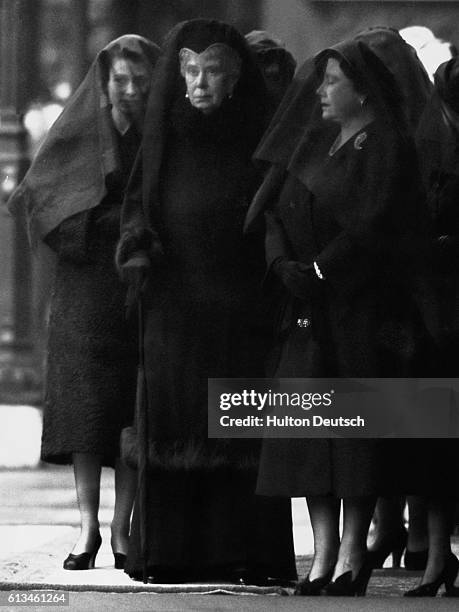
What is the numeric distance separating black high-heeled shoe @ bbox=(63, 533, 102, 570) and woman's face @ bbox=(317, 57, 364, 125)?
1769 mm

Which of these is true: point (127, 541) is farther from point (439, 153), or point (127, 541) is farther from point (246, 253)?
point (439, 153)

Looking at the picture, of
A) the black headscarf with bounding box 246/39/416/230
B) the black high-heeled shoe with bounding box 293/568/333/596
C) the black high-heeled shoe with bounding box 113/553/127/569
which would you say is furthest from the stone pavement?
the black headscarf with bounding box 246/39/416/230

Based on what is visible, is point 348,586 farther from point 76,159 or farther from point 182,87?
point 76,159

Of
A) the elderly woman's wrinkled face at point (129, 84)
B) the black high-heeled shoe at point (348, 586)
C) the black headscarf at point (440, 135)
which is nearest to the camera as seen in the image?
the black high-heeled shoe at point (348, 586)

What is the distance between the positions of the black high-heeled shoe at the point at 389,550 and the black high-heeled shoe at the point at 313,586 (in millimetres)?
170

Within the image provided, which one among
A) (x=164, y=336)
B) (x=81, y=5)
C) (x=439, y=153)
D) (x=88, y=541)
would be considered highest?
(x=81, y=5)

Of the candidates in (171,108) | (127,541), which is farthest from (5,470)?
(171,108)

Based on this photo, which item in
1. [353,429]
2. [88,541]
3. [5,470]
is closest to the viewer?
[353,429]

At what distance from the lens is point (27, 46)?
8883 millimetres

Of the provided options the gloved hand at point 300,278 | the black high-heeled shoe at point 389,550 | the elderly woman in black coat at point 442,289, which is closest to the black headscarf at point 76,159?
the gloved hand at point 300,278

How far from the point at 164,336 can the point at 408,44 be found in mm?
1308

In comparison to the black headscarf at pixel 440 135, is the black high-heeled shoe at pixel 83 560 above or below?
below

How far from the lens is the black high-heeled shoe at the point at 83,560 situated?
877cm

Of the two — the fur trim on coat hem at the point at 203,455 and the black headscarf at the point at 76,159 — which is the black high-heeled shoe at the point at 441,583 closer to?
the fur trim on coat hem at the point at 203,455
